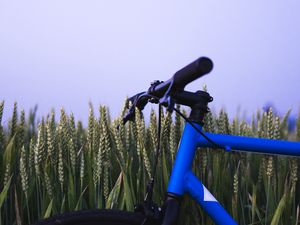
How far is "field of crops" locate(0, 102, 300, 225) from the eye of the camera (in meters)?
1.87

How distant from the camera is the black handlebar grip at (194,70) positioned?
3.79ft

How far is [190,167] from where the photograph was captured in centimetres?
130

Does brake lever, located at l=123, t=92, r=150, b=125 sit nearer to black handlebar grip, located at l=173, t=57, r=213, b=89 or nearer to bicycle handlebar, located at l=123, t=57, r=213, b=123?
bicycle handlebar, located at l=123, t=57, r=213, b=123

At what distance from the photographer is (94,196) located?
6.41ft

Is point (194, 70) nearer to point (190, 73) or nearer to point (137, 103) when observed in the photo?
point (190, 73)

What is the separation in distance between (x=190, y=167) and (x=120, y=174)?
0.60m

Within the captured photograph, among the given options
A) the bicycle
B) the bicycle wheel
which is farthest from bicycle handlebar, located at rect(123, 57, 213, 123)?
the bicycle wheel

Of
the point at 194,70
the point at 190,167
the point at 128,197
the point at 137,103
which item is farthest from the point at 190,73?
the point at 128,197

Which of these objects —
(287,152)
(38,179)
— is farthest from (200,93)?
(38,179)

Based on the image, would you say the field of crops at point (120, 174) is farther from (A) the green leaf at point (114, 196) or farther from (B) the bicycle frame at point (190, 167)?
(B) the bicycle frame at point (190, 167)

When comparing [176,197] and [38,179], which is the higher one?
[176,197]

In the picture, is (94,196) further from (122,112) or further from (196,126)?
(196,126)

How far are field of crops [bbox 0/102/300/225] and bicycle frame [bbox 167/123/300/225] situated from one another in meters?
0.45

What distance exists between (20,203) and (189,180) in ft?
3.36
